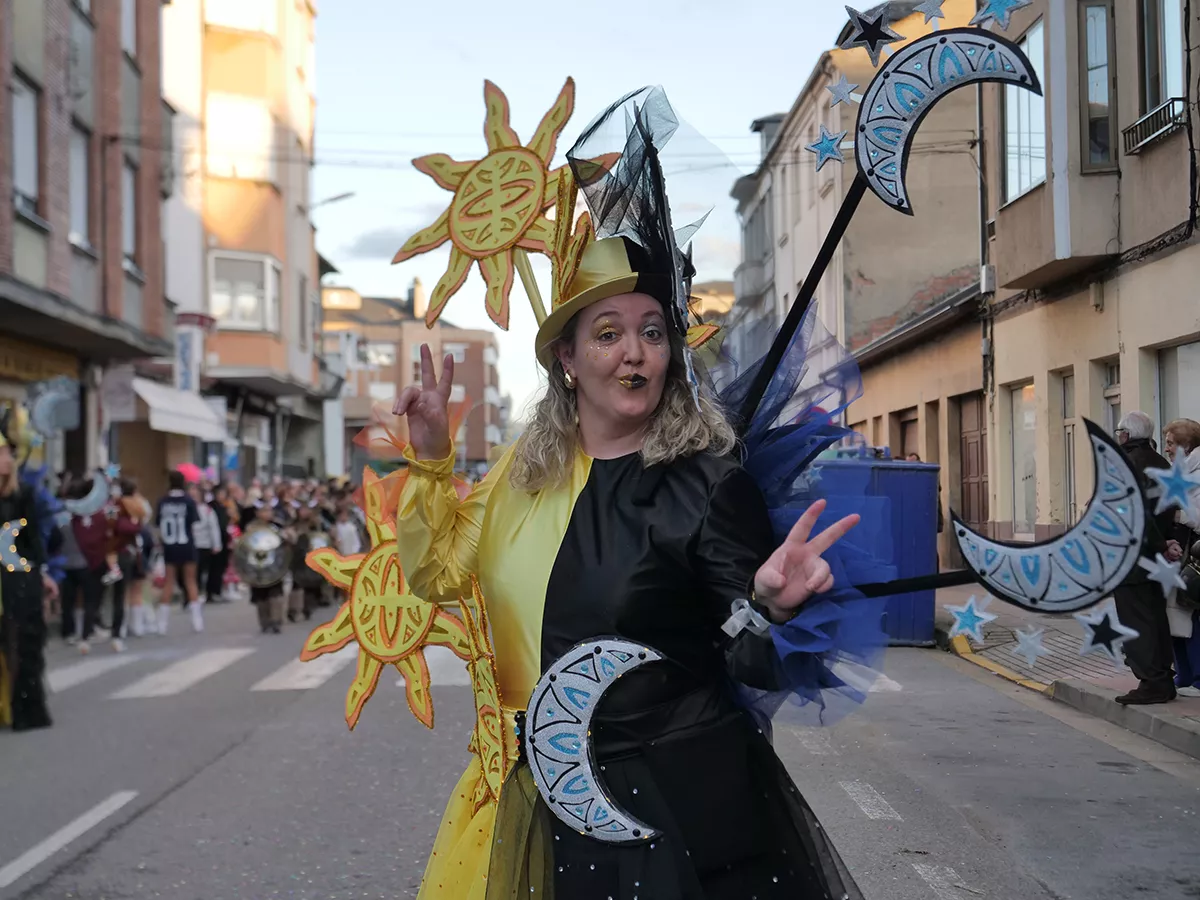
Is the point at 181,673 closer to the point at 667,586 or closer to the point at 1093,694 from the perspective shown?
the point at 1093,694

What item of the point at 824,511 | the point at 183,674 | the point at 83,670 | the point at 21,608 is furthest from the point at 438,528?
the point at 83,670

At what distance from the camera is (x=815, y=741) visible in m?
8.02

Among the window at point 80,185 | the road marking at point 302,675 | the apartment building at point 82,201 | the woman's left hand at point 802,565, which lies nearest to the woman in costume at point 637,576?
the woman's left hand at point 802,565

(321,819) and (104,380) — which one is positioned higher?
(104,380)

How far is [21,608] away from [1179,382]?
9.38 meters

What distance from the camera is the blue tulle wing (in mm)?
2252

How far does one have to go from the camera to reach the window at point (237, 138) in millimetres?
31141

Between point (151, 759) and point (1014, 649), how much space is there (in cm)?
693

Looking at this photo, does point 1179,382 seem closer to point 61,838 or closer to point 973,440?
point 973,440

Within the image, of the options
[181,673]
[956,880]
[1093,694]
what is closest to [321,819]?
[956,880]

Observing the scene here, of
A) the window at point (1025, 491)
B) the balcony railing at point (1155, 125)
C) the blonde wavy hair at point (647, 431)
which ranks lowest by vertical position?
the window at point (1025, 491)

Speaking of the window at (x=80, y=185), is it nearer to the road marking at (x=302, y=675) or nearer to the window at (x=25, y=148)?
the window at (x=25, y=148)

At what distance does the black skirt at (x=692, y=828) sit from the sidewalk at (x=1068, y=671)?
42 centimetres

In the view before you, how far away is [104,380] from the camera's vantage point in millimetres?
22203
